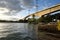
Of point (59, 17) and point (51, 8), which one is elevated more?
point (51, 8)

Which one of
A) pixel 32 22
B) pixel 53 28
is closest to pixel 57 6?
pixel 53 28

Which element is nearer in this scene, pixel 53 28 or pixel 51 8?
pixel 53 28

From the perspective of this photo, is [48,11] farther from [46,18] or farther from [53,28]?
[53,28]

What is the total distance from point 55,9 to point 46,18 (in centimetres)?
1762

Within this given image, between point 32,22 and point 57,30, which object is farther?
point 32,22

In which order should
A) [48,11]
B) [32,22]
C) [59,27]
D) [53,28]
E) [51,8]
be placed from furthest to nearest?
1. [32,22]
2. [48,11]
3. [51,8]
4. [53,28]
5. [59,27]

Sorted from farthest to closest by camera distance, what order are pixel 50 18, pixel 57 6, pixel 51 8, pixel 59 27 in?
pixel 50 18 < pixel 51 8 < pixel 57 6 < pixel 59 27

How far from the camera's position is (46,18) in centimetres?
6788

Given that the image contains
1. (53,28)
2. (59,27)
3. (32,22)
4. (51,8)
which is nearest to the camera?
(59,27)

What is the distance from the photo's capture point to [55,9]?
1993 inches

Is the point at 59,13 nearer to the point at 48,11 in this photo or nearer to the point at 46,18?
the point at 48,11

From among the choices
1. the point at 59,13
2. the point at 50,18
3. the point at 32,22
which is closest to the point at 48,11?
the point at 59,13

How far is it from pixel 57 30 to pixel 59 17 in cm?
2200

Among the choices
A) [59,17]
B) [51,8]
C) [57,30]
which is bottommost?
[57,30]
